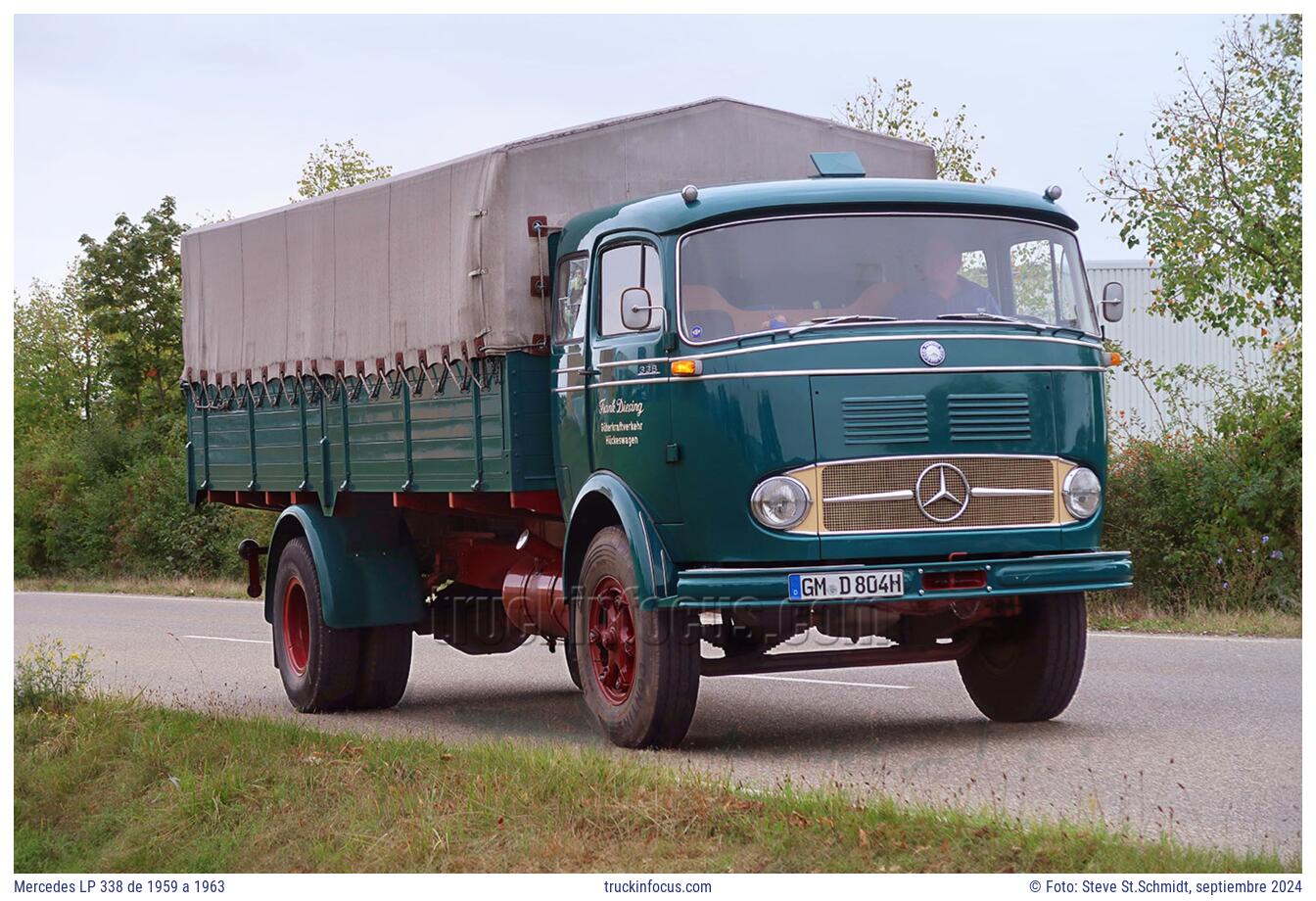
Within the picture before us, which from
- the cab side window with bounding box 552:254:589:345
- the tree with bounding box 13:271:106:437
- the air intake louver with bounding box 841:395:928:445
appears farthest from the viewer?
the tree with bounding box 13:271:106:437

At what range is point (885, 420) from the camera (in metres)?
8.54

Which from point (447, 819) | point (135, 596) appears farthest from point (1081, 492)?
point (135, 596)

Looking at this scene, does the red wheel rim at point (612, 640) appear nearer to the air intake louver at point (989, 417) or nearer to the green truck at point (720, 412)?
the green truck at point (720, 412)

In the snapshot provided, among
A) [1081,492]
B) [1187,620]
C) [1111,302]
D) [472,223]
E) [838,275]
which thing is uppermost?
[472,223]

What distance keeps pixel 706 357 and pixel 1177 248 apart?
11183 mm

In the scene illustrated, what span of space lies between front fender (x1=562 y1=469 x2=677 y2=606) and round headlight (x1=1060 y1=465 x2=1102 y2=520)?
195cm

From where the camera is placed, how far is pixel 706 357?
873cm

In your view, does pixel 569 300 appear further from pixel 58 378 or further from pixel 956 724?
pixel 58 378

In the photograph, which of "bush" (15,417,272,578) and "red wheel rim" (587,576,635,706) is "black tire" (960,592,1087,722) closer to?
"red wheel rim" (587,576,635,706)

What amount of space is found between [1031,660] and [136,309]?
32610 mm

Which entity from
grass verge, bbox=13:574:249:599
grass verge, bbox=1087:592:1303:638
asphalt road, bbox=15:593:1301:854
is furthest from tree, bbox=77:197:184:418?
grass verge, bbox=1087:592:1303:638

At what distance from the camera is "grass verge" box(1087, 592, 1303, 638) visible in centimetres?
1423

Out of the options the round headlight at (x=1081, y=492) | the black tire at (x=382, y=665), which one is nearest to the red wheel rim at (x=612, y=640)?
the round headlight at (x=1081, y=492)
